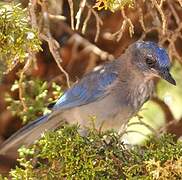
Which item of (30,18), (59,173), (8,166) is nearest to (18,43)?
(30,18)

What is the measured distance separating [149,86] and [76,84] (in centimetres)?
42

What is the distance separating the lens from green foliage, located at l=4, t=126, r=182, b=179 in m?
2.24

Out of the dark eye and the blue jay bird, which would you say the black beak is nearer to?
the dark eye

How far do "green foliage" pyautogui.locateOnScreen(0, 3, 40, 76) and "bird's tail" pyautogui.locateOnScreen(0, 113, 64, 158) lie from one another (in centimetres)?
114

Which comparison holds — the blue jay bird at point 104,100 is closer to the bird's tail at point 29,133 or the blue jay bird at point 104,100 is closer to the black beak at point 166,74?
the bird's tail at point 29,133

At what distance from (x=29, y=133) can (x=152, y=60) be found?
0.82 metres

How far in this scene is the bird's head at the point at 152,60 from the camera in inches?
135

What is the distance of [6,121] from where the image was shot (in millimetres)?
4539

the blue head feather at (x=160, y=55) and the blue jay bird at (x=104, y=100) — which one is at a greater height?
the blue jay bird at (x=104, y=100)

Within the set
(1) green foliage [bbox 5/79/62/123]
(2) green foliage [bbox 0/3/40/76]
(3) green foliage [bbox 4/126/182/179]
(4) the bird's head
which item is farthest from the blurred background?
(3) green foliage [bbox 4/126/182/179]

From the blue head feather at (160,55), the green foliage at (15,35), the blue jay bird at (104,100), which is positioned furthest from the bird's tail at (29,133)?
the green foliage at (15,35)

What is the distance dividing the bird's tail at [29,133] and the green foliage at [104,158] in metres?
1.32

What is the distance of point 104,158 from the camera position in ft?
7.71

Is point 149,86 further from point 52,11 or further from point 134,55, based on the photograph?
point 52,11
